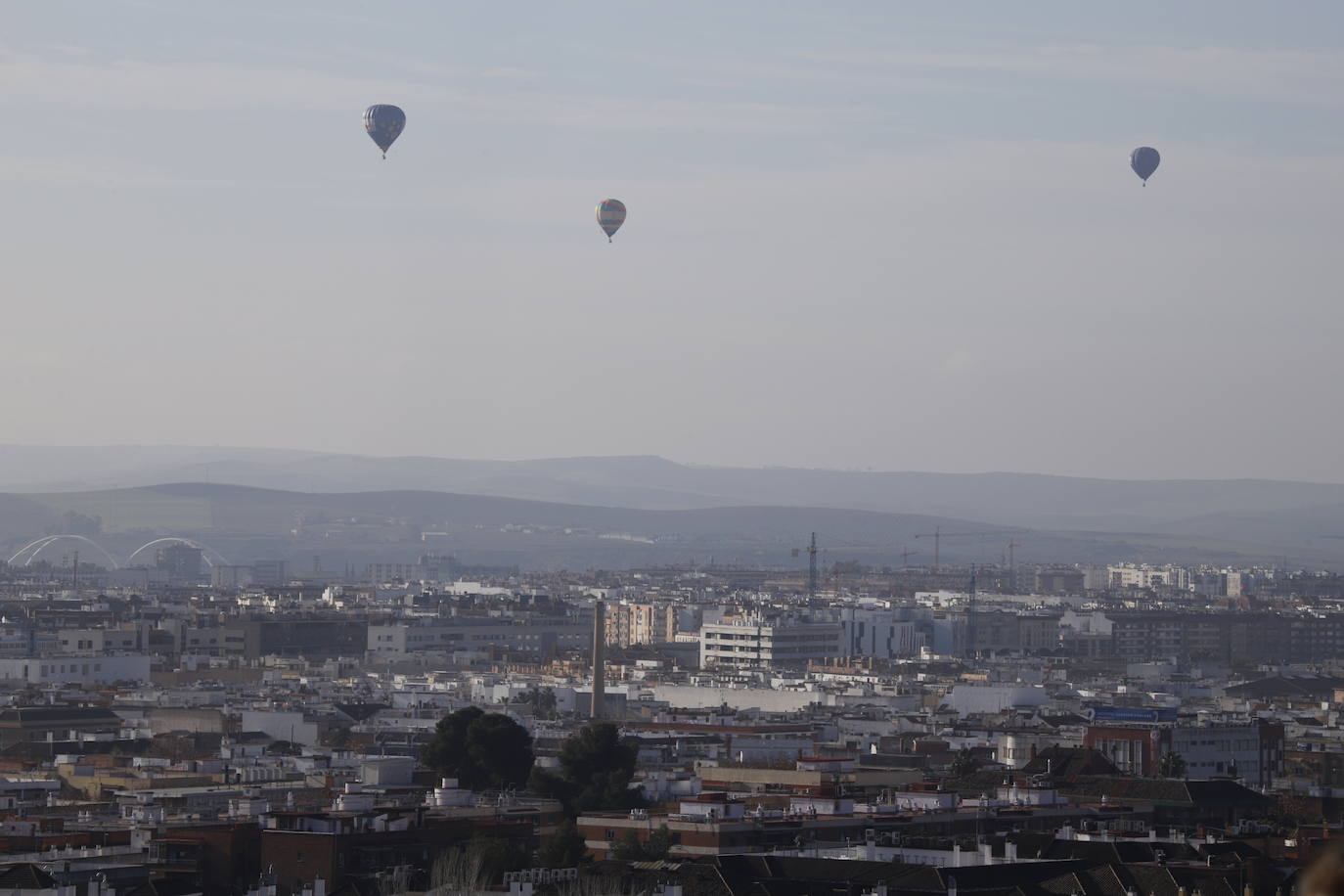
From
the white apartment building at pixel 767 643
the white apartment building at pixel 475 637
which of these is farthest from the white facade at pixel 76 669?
the white apartment building at pixel 767 643

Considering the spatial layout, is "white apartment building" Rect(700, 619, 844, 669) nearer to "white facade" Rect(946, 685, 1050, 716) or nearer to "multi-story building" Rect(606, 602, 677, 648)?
"multi-story building" Rect(606, 602, 677, 648)

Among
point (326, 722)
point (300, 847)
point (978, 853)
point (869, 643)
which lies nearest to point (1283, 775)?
point (326, 722)

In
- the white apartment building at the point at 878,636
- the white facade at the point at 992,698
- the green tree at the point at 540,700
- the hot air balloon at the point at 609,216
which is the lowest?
the green tree at the point at 540,700

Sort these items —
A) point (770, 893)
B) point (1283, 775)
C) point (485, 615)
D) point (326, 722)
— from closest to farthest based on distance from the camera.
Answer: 1. point (770, 893)
2. point (1283, 775)
3. point (326, 722)
4. point (485, 615)

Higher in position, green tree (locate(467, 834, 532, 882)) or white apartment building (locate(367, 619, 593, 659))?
white apartment building (locate(367, 619, 593, 659))

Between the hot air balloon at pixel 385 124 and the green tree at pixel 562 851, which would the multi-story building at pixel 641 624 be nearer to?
the hot air balloon at pixel 385 124

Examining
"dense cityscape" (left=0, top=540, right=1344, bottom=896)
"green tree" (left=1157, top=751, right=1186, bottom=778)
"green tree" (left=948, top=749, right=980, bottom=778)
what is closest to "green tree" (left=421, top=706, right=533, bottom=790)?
"dense cityscape" (left=0, top=540, right=1344, bottom=896)

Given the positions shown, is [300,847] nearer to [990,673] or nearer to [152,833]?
[152,833]
